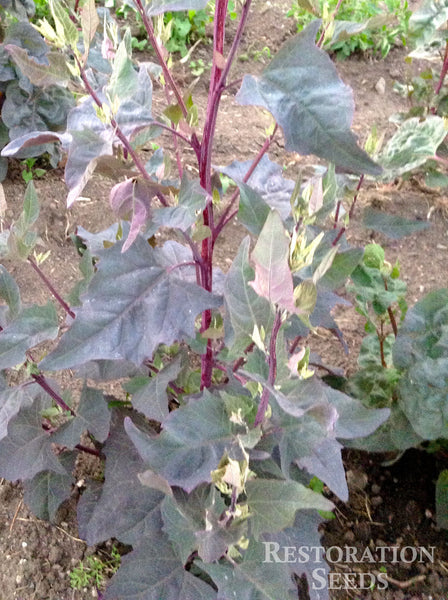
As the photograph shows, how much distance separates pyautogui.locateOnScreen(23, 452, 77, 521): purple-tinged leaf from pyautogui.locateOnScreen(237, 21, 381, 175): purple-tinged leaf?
0.95 metres

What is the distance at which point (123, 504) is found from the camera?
123cm

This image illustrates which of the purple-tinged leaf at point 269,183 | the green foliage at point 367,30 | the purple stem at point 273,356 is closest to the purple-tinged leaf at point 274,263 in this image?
the purple stem at point 273,356

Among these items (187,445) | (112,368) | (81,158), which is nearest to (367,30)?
(112,368)

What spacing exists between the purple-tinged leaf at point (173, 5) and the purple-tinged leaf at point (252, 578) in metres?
0.83

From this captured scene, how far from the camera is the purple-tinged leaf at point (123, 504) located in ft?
3.95

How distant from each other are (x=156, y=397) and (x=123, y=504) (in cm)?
30

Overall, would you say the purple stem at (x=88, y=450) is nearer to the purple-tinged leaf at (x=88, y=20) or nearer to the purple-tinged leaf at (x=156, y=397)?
the purple-tinged leaf at (x=156, y=397)

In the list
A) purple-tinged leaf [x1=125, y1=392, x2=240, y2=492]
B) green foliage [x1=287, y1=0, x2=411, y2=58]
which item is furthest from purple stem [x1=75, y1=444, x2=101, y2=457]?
green foliage [x1=287, y1=0, x2=411, y2=58]

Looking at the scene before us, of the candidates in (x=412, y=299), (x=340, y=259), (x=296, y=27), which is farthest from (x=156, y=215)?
(x=296, y=27)

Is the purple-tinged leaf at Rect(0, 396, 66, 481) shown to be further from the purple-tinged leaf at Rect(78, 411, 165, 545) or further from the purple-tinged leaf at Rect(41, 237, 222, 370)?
the purple-tinged leaf at Rect(41, 237, 222, 370)

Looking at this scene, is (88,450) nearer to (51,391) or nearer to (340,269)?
(51,391)

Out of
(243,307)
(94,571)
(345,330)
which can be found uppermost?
(243,307)

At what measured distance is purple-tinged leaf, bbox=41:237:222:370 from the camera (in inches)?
37.1

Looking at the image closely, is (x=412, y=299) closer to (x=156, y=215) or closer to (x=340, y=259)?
(x=340, y=259)
